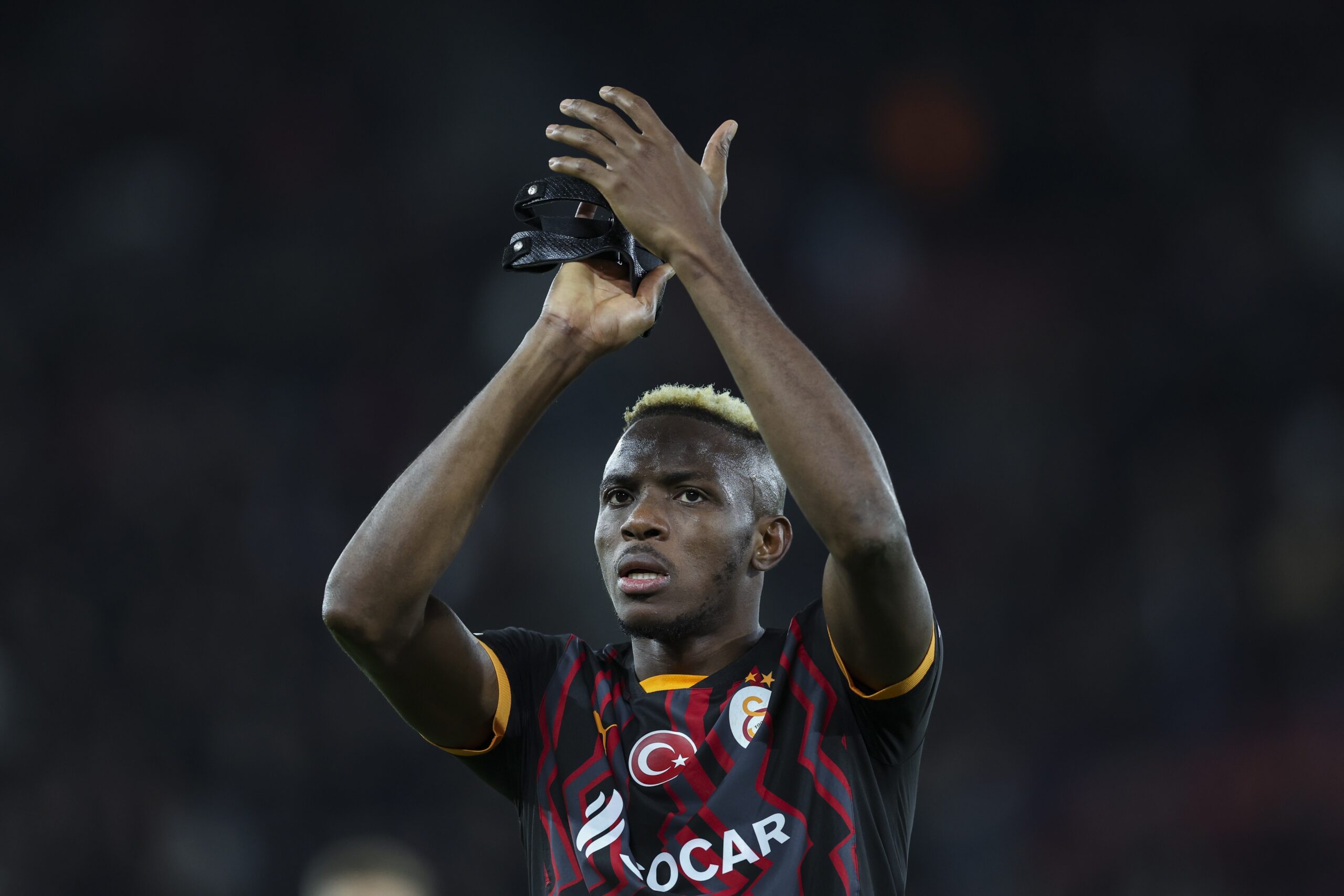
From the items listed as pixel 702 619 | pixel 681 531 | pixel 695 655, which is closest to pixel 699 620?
pixel 702 619

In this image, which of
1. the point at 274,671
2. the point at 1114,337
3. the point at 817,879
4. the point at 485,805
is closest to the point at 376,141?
the point at 274,671

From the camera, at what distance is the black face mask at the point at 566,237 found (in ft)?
9.80

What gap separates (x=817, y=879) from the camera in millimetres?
2688

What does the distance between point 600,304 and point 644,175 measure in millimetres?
362

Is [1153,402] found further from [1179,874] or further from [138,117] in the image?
[138,117]

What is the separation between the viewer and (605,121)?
9.30 ft

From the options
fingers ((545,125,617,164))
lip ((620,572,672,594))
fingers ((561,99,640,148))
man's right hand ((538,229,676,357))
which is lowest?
lip ((620,572,672,594))

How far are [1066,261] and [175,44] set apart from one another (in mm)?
6604

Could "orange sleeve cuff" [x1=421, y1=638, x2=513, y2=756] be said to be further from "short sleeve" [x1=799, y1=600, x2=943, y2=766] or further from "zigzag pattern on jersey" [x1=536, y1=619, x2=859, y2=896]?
"short sleeve" [x1=799, y1=600, x2=943, y2=766]

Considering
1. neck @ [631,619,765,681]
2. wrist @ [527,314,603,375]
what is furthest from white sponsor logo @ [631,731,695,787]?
wrist @ [527,314,603,375]

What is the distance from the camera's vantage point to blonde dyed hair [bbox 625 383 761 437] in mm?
3465

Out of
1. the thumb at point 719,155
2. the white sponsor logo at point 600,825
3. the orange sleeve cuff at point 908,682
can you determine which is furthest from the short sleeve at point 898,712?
the thumb at point 719,155

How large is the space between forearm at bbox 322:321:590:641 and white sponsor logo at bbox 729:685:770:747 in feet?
2.47

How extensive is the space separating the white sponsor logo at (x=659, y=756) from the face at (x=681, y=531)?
283 mm
